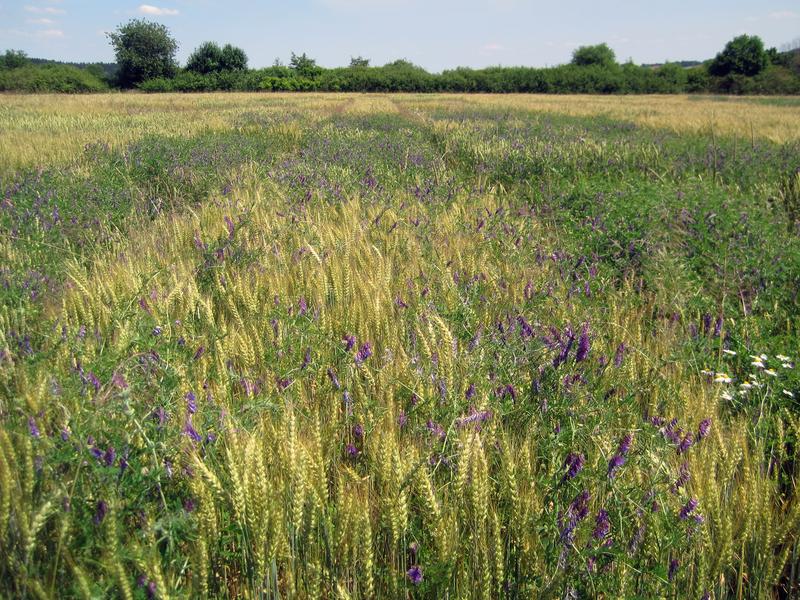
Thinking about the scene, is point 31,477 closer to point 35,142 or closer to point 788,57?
point 35,142

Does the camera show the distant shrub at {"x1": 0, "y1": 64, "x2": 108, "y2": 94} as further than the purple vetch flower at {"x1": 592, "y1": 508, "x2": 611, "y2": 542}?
Yes

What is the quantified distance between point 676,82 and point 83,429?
72.3m

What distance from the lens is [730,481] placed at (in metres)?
1.58

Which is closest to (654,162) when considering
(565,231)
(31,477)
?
(565,231)

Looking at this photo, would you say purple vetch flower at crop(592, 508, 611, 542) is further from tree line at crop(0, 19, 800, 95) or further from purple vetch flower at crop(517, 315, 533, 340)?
tree line at crop(0, 19, 800, 95)

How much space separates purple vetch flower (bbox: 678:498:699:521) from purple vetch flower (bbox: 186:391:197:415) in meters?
1.31

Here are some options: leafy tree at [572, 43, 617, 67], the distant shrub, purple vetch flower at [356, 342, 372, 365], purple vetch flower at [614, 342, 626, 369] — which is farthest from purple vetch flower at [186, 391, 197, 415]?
leafy tree at [572, 43, 617, 67]

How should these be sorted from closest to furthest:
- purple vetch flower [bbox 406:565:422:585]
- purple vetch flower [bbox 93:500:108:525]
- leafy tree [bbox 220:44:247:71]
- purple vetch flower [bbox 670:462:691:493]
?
1. purple vetch flower [bbox 93:500:108:525]
2. purple vetch flower [bbox 406:565:422:585]
3. purple vetch flower [bbox 670:462:691:493]
4. leafy tree [bbox 220:44:247:71]

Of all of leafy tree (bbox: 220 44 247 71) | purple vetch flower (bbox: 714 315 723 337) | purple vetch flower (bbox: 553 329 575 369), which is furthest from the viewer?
leafy tree (bbox: 220 44 247 71)

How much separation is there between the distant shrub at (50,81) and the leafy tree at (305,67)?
2231 cm

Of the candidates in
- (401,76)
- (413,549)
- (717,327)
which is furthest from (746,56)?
(413,549)

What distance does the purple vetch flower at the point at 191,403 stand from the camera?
152cm

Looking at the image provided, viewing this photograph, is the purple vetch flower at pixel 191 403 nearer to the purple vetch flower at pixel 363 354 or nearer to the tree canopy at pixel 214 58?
the purple vetch flower at pixel 363 354

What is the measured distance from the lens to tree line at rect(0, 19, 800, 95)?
5744 cm
